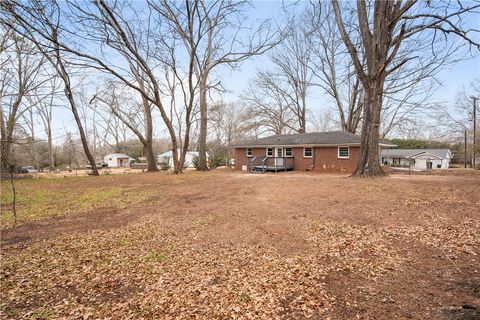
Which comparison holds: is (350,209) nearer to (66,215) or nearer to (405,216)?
(405,216)

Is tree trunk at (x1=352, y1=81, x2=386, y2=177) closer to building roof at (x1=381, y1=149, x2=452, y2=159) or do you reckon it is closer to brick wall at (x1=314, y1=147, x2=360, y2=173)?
brick wall at (x1=314, y1=147, x2=360, y2=173)

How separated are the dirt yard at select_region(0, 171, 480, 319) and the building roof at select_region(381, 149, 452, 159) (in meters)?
39.4

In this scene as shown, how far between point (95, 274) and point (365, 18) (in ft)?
48.2

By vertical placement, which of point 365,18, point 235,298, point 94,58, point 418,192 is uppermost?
point 365,18

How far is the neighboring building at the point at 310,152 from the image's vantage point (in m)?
18.5

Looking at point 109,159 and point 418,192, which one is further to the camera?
point 109,159

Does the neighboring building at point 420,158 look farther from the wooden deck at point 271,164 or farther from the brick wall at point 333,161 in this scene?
the wooden deck at point 271,164

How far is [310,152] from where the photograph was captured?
2055 centimetres

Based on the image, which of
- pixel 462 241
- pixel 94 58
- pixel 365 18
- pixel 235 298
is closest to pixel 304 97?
pixel 365 18

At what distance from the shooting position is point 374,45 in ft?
38.7

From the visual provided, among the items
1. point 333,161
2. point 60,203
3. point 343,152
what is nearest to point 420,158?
point 343,152

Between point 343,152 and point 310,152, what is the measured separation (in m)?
2.72

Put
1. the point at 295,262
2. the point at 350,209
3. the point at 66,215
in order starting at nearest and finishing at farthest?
the point at 295,262, the point at 350,209, the point at 66,215

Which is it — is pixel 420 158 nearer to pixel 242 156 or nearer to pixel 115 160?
pixel 242 156
